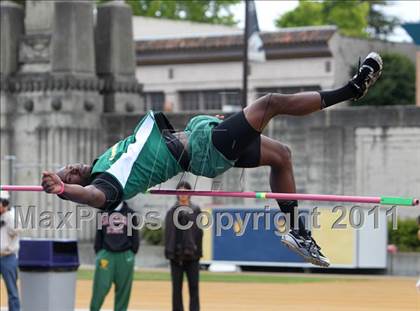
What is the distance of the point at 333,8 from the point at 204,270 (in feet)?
140

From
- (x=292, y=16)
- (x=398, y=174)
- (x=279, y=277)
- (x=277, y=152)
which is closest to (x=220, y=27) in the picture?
(x=292, y=16)

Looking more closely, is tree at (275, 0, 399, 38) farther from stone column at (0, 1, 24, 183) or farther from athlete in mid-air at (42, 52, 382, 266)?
athlete in mid-air at (42, 52, 382, 266)

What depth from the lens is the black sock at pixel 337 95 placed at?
12.2m

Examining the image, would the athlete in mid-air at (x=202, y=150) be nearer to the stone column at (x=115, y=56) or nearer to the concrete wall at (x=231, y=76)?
the stone column at (x=115, y=56)

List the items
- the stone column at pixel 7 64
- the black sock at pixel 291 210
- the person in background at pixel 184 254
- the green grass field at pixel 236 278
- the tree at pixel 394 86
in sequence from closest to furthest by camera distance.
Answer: the black sock at pixel 291 210, the person in background at pixel 184 254, the green grass field at pixel 236 278, the stone column at pixel 7 64, the tree at pixel 394 86

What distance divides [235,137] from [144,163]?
0.90 meters

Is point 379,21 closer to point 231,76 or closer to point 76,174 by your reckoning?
point 231,76

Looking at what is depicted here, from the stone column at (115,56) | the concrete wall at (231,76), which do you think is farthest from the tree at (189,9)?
the stone column at (115,56)


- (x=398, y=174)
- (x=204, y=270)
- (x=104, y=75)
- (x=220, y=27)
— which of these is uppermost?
(x=220, y=27)

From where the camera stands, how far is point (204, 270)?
1421 inches

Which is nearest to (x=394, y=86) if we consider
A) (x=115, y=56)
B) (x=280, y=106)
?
(x=115, y=56)

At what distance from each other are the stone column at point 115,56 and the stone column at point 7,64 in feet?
8.43

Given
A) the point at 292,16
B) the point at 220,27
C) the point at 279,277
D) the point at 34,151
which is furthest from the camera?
the point at 292,16

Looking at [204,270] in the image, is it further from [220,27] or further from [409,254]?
[220,27]
